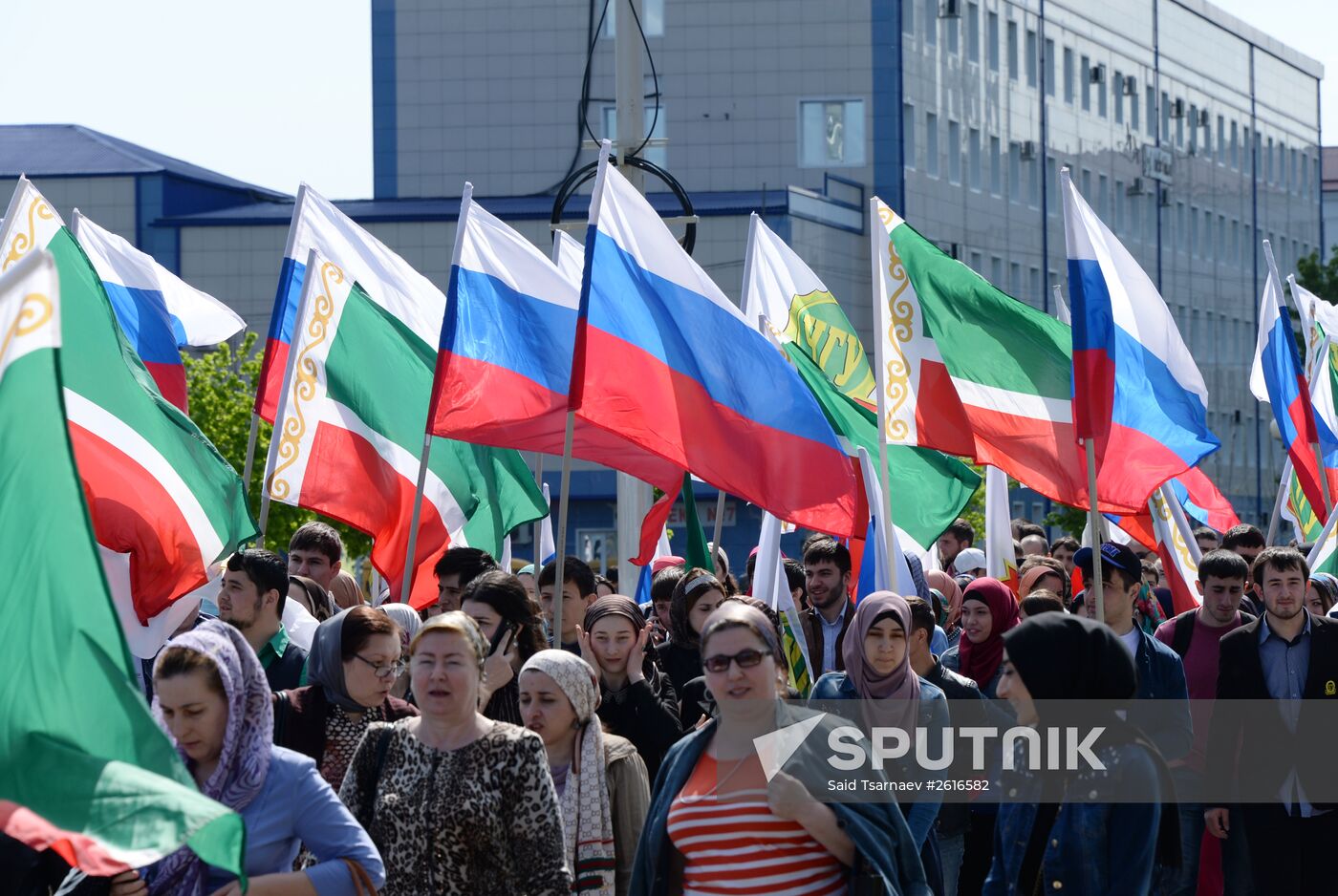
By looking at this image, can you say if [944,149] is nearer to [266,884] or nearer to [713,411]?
[713,411]

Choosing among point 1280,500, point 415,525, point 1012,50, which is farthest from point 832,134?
point 415,525

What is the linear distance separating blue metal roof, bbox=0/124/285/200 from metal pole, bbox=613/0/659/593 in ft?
119

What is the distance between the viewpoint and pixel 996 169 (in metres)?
61.2

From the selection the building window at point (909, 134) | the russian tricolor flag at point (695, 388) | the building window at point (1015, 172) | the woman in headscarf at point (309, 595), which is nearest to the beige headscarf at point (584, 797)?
A: the woman in headscarf at point (309, 595)

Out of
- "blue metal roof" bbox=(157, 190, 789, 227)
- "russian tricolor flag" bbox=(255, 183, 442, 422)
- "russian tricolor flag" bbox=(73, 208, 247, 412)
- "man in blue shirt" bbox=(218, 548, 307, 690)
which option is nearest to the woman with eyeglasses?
"man in blue shirt" bbox=(218, 548, 307, 690)

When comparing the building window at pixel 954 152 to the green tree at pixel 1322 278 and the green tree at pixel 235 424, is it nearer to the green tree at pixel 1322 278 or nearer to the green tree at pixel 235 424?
the green tree at pixel 1322 278

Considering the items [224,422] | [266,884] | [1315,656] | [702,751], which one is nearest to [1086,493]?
[1315,656]

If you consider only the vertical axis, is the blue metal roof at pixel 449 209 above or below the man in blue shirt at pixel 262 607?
above

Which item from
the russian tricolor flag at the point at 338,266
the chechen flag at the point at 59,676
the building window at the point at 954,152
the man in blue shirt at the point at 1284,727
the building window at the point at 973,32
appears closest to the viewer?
the chechen flag at the point at 59,676

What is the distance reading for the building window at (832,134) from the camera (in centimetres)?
5509

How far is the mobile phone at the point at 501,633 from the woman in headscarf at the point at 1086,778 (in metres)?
2.43

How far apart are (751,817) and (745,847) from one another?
0.26ft

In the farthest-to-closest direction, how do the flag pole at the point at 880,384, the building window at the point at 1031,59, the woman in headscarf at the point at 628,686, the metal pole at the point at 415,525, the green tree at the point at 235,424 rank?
1. the building window at the point at 1031,59
2. the green tree at the point at 235,424
3. the flag pole at the point at 880,384
4. the metal pole at the point at 415,525
5. the woman in headscarf at the point at 628,686

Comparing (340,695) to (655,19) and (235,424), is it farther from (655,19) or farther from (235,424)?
(655,19)
